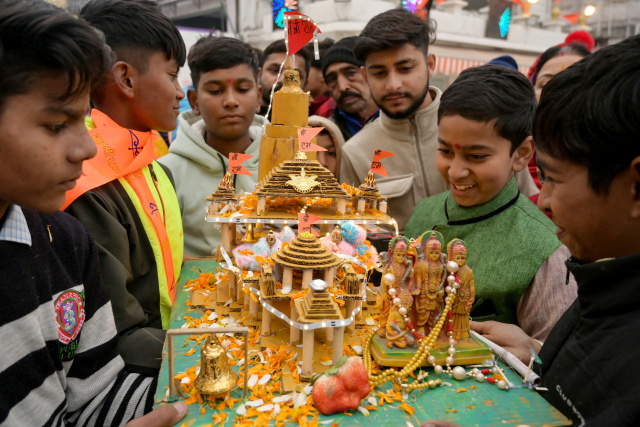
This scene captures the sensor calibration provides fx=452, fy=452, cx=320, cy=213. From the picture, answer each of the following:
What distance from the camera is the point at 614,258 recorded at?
121cm

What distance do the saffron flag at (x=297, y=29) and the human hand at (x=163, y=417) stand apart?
6.30 ft

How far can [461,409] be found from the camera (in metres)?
1.46

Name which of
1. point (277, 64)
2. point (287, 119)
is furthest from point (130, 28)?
point (277, 64)

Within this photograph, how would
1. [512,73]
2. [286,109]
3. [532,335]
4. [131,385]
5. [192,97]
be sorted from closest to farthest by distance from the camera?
[131,385] → [532,335] → [512,73] → [286,109] → [192,97]

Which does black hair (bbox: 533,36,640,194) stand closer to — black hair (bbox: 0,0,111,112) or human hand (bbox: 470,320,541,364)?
human hand (bbox: 470,320,541,364)

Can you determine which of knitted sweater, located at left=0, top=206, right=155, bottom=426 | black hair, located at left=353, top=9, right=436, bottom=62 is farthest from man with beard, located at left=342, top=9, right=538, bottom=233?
knitted sweater, located at left=0, top=206, right=155, bottom=426

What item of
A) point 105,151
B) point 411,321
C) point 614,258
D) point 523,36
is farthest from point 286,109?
point 523,36

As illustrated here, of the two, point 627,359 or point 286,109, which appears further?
point 286,109

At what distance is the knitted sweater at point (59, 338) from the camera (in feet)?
4.20

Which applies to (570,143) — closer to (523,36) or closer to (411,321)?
(411,321)

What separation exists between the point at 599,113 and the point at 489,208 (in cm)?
114

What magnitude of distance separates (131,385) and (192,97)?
264cm

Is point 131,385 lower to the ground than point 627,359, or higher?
lower

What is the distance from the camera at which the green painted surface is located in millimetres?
→ 1396
